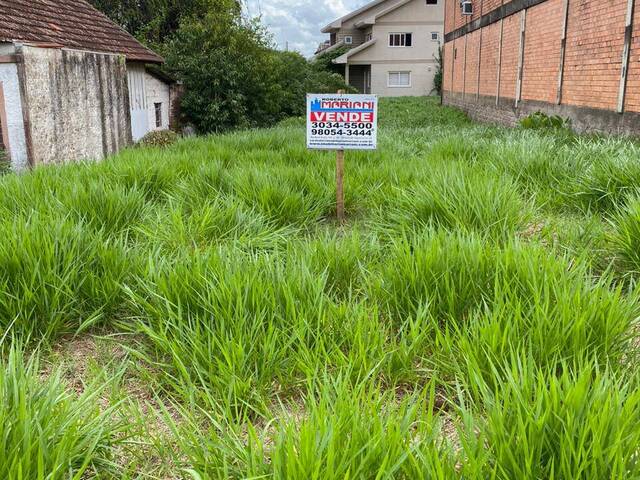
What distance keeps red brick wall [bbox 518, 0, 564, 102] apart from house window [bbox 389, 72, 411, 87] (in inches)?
1153

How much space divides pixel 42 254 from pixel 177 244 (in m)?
0.95

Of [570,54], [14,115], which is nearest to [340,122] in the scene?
[14,115]

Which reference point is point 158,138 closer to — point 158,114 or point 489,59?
point 158,114

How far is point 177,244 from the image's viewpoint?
3.78m

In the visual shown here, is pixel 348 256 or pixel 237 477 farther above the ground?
pixel 348 256

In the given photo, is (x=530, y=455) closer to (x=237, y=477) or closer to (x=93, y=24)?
(x=237, y=477)

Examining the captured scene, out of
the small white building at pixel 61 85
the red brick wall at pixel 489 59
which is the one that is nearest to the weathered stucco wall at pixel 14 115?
the small white building at pixel 61 85

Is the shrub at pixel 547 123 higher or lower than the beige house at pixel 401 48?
lower

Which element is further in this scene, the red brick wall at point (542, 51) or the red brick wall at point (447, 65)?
the red brick wall at point (447, 65)

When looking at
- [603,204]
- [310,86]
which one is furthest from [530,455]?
[310,86]

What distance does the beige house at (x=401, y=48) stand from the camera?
42.2 m

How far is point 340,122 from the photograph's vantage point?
5.07 m

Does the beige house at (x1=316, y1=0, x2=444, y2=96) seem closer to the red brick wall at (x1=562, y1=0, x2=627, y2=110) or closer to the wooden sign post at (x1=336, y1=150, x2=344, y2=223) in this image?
the red brick wall at (x1=562, y1=0, x2=627, y2=110)

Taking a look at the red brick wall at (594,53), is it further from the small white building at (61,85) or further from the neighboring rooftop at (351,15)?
the neighboring rooftop at (351,15)
